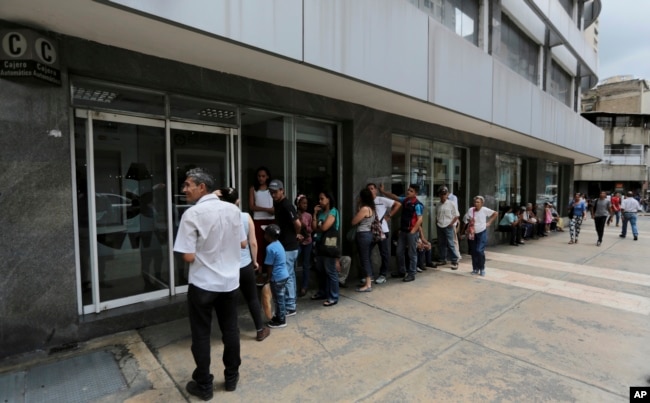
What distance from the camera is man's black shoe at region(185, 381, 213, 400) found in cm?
285

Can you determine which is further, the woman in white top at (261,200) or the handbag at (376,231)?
the handbag at (376,231)

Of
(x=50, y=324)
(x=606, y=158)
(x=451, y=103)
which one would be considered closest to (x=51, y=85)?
(x=50, y=324)

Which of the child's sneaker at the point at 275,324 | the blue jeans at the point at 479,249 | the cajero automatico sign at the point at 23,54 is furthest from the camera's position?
the blue jeans at the point at 479,249

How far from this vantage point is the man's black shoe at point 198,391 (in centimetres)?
285

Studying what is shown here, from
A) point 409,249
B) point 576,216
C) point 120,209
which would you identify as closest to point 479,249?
point 409,249

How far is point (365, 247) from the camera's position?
5777 mm

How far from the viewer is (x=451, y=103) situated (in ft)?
21.5

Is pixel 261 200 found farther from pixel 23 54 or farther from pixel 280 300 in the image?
pixel 23 54

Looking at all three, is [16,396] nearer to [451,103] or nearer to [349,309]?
[349,309]

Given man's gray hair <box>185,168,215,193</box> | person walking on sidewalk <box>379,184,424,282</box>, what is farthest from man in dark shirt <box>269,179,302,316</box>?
person walking on sidewalk <box>379,184,424,282</box>

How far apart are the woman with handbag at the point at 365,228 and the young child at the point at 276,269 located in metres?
1.72

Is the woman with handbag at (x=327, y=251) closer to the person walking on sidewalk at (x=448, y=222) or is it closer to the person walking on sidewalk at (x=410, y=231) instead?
the person walking on sidewalk at (x=410, y=231)

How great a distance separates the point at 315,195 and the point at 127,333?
358 cm

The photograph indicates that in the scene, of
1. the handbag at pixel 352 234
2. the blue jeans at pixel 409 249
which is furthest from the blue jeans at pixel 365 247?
the blue jeans at pixel 409 249
